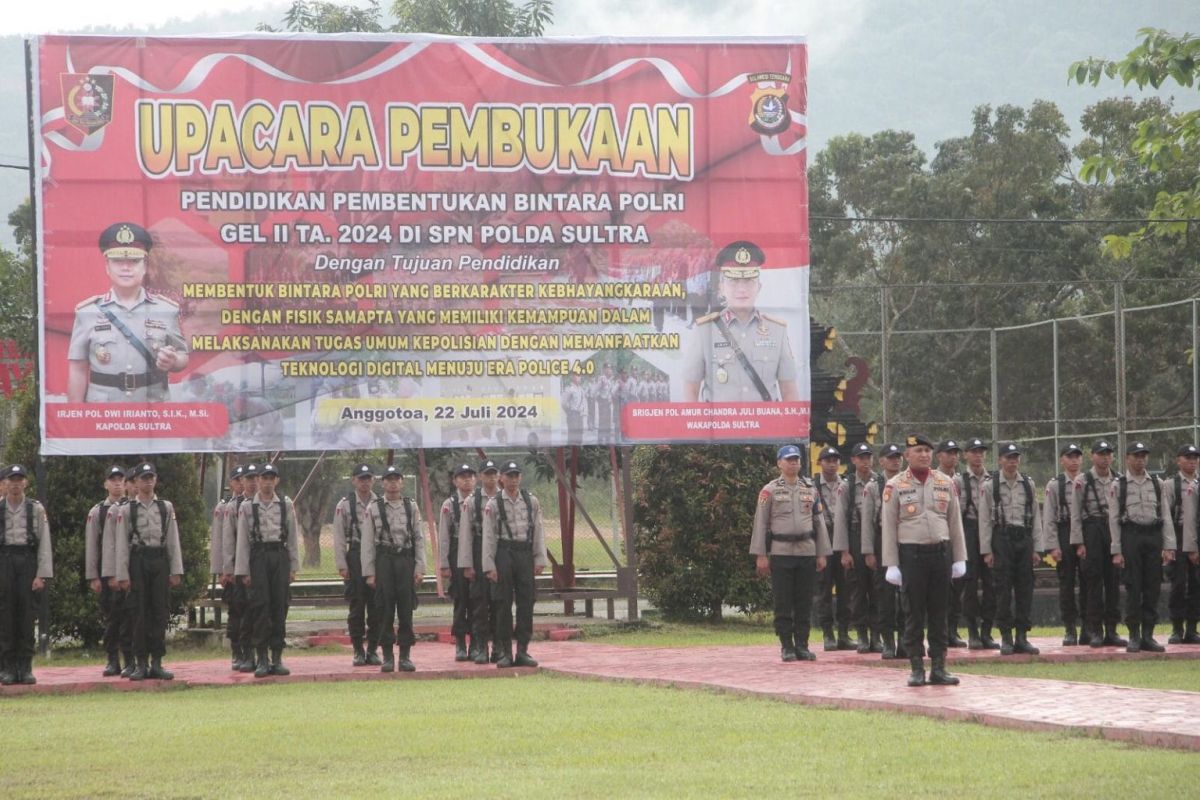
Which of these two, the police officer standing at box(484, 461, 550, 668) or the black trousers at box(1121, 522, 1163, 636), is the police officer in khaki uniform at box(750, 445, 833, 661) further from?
the black trousers at box(1121, 522, 1163, 636)

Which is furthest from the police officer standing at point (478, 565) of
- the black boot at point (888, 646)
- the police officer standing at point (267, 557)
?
the black boot at point (888, 646)

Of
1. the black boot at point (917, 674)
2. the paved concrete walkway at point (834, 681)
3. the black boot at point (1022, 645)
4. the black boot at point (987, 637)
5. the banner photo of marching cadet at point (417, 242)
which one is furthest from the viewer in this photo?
the banner photo of marching cadet at point (417, 242)

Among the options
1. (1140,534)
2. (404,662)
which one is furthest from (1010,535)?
(404,662)

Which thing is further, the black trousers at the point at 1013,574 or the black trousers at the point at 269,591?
the black trousers at the point at 269,591

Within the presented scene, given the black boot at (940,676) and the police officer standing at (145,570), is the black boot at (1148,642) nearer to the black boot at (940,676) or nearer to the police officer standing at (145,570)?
the black boot at (940,676)

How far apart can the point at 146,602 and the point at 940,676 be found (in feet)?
21.0

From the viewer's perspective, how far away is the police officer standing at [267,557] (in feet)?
46.2

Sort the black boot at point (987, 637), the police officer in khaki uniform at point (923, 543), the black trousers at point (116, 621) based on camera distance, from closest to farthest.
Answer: the police officer in khaki uniform at point (923, 543)
the black trousers at point (116, 621)
the black boot at point (987, 637)

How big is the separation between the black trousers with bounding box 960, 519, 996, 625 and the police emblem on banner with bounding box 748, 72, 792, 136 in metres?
5.04

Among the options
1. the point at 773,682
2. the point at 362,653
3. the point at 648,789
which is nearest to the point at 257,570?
the point at 362,653

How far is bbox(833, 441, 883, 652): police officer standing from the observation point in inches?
573

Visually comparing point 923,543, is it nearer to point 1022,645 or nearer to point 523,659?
point 1022,645

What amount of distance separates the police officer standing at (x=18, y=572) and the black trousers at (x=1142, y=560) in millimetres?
8725

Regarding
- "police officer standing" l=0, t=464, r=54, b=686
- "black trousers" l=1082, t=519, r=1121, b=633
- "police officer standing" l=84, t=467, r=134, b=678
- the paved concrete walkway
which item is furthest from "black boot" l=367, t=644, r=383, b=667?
"black trousers" l=1082, t=519, r=1121, b=633
